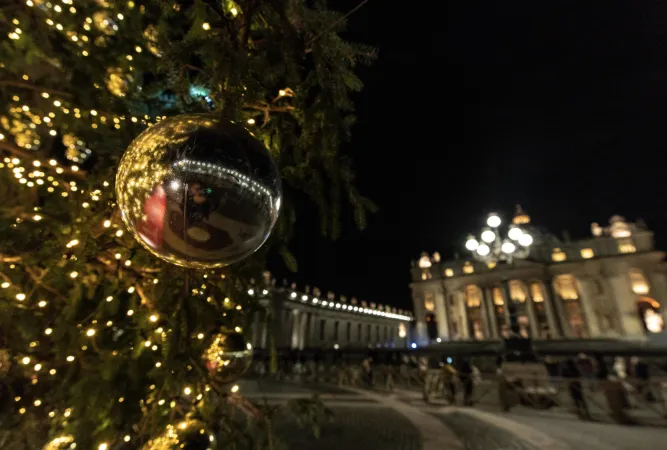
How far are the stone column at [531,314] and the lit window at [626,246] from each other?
47.7ft

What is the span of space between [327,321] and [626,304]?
50.5m

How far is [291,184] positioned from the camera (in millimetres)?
3398

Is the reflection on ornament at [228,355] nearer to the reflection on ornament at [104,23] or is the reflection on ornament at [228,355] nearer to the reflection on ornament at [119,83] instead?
the reflection on ornament at [119,83]

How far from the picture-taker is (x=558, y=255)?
5712 centimetres

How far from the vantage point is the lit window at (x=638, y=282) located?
4997cm

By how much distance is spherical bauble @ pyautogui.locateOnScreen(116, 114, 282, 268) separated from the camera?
1.55 metres

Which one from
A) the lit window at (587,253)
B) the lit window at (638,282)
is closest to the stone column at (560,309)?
the lit window at (587,253)

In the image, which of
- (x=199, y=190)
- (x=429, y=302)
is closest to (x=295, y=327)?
(x=429, y=302)

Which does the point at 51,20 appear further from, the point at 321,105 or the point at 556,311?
the point at 556,311

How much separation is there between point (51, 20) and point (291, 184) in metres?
2.96

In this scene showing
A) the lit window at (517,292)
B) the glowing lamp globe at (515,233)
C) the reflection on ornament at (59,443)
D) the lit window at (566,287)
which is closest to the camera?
the reflection on ornament at (59,443)

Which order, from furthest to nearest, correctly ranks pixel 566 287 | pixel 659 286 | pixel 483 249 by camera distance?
pixel 566 287 < pixel 659 286 < pixel 483 249

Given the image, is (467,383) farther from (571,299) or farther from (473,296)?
(473,296)

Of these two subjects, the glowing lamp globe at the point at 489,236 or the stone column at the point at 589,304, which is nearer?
the glowing lamp globe at the point at 489,236
